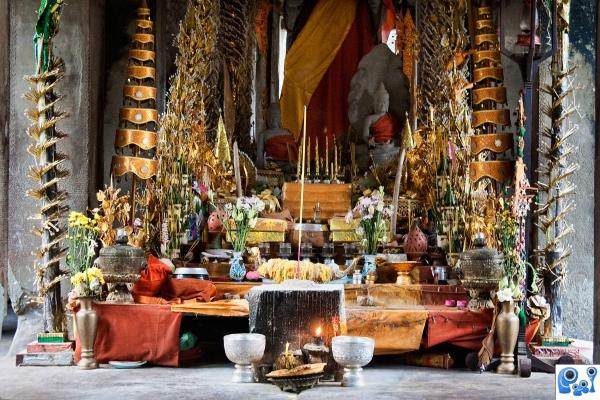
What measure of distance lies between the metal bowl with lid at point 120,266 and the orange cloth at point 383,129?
653cm

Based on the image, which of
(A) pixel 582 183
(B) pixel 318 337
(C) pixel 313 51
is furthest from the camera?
(C) pixel 313 51

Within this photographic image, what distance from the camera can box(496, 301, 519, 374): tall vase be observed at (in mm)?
8594

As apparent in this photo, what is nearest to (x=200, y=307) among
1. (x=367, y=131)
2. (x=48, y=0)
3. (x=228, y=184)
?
(x=48, y=0)

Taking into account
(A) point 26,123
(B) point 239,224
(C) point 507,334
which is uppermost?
(A) point 26,123

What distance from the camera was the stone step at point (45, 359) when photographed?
8961 millimetres

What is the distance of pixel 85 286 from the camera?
28.8 feet

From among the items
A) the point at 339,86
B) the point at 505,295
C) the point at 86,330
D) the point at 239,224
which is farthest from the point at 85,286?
the point at 339,86

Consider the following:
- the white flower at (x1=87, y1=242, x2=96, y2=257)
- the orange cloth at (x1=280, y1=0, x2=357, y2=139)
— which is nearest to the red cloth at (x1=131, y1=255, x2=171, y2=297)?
the white flower at (x1=87, y1=242, x2=96, y2=257)

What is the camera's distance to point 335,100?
1612 cm

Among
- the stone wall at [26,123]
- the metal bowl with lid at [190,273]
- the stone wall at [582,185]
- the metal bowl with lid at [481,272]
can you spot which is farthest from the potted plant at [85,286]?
the stone wall at [582,185]

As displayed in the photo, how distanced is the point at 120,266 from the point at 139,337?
2.11 feet

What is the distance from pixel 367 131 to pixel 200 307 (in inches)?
266

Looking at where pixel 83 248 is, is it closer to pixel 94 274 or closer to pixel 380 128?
pixel 94 274

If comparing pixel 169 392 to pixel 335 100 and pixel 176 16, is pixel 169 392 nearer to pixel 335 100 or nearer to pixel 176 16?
pixel 176 16
